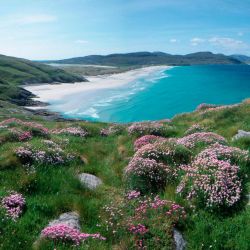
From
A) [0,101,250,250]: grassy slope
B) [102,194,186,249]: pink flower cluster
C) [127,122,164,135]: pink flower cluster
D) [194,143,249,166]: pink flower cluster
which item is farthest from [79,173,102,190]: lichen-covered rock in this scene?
[127,122,164,135]: pink flower cluster

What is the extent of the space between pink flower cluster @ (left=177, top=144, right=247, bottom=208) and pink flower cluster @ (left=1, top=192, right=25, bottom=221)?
4.59m

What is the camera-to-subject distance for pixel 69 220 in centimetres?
926

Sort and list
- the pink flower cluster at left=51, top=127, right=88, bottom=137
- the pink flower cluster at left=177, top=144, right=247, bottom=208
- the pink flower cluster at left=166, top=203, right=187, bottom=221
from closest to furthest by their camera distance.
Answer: the pink flower cluster at left=166, top=203, right=187, bottom=221 < the pink flower cluster at left=177, top=144, right=247, bottom=208 < the pink flower cluster at left=51, top=127, right=88, bottom=137

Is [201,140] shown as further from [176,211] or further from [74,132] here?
[74,132]

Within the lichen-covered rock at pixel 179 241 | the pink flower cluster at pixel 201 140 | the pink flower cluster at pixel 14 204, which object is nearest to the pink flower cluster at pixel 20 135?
the pink flower cluster at pixel 14 204

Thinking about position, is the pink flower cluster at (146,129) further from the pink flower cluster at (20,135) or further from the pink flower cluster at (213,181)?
the pink flower cluster at (213,181)

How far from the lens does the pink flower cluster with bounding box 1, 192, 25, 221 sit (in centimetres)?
900

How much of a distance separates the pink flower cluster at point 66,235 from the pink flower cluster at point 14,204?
122 centimetres

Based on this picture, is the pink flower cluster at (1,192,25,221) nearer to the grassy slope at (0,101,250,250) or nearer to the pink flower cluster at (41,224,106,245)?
the grassy slope at (0,101,250,250)

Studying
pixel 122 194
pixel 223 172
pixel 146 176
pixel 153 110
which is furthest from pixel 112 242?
pixel 153 110

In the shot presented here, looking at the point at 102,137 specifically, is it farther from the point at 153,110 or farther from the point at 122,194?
the point at 153,110

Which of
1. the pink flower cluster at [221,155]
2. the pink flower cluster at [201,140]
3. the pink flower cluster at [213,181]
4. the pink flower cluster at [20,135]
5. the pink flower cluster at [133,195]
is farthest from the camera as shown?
the pink flower cluster at [20,135]

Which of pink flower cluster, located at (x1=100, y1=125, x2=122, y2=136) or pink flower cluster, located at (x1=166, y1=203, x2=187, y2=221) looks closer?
pink flower cluster, located at (x1=166, y1=203, x2=187, y2=221)

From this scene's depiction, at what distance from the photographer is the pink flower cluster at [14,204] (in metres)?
9.00
